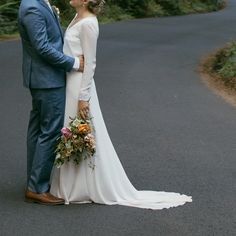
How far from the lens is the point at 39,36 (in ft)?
17.6

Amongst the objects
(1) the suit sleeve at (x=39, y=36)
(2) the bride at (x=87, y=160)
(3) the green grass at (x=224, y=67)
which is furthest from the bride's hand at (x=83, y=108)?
(3) the green grass at (x=224, y=67)

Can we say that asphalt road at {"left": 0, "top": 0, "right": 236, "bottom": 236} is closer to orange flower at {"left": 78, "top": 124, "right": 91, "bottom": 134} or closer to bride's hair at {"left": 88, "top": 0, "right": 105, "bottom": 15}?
orange flower at {"left": 78, "top": 124, "right": 91, "bottom": 134}

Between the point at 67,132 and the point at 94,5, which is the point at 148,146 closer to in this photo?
the point at 67,132

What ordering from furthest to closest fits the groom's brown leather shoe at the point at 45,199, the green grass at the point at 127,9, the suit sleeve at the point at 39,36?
the green grass at the point at 127,9 < the groom's brown leather shoe at the point at 45,199 < the suit sleeve at the point at 39,36

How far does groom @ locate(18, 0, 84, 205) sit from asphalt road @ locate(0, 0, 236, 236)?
26 centimetres

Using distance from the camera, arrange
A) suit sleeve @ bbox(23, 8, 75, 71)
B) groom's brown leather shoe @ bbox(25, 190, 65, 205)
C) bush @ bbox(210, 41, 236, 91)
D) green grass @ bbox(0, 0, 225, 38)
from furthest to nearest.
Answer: green grass @ bbox(0, 0, 225, 38)
bush @ bbox(210, 41, 236, 91)
groom's brown leather shoe @ bbox(25, 190, 65, 205)
suit sleeve @ bbox(23, 8, 75, 71)

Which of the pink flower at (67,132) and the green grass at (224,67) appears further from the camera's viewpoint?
the green grass at (224,67)

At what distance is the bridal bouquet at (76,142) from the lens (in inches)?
218

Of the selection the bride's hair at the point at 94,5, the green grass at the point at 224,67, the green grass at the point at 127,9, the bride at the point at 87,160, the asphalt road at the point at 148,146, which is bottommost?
the green grass at the point at 127,9

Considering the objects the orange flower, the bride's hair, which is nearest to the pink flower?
the orange flower

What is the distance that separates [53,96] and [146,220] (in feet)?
4.49

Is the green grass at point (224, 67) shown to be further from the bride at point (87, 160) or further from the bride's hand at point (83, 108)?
the bride's hand at point (83, 108)

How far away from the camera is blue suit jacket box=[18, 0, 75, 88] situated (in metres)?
5.36

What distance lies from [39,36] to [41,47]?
0.09 metres
